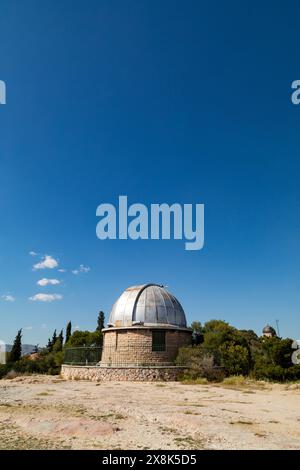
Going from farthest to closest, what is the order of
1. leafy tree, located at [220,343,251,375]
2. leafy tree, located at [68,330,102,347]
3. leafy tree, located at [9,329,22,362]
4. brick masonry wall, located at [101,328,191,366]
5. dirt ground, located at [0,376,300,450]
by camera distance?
leafy tree, located at [9,329,22,362]
leafy tree, located at [68,330,102,347]
brick masonry wall, located at [101,328,191,366]
leafy tree, located at [220,343,251,375]
dirt ground, located at [0,376,300,450]

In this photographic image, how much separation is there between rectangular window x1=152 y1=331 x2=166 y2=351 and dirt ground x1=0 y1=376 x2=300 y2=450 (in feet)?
37.9

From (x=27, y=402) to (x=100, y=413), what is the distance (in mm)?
3977

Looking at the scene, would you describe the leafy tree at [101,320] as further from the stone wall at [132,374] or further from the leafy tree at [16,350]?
the stone wall at [132,374]

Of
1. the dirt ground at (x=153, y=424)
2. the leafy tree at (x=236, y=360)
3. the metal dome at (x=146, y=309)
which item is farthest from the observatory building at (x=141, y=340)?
the dirt ground at (x=153, y=424)

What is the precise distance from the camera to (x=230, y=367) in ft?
68.0

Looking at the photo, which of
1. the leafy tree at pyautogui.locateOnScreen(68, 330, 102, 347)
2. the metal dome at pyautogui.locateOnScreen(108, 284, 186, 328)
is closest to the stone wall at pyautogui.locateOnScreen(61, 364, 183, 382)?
the metal dome at pyautogui.locateOnScreen(108, 284, 186, 328)

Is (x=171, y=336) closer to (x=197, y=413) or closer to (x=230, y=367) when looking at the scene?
(x=230, y=367)

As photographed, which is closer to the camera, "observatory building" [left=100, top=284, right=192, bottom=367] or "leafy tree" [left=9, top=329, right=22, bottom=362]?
"observatory building" [left=100, top=284, right=192, bottom=367]

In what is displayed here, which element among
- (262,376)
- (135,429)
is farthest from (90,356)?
(135,429)

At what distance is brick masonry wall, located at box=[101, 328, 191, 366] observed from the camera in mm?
23391

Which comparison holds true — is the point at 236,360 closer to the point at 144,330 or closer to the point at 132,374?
the point at 132,374

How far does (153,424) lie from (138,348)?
16.4 metres

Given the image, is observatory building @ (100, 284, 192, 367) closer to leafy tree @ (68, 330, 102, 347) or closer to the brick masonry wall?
the brick masonry wall

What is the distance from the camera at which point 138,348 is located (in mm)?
23703
